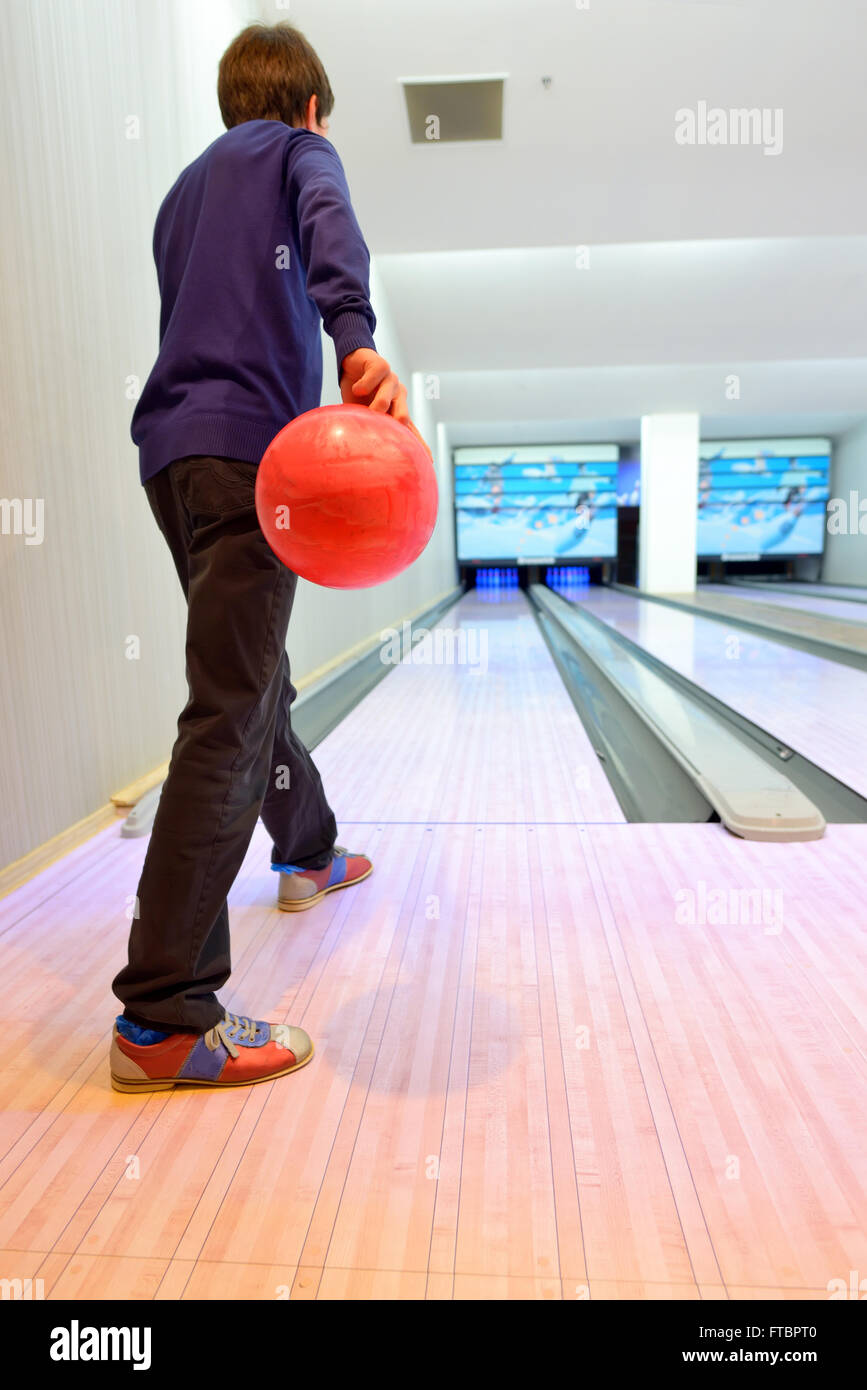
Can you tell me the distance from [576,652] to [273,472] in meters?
4.66

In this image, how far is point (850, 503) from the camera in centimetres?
1071

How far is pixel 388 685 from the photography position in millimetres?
3971

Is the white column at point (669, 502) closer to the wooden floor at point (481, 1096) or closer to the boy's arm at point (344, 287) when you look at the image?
the wooden floor at point (481, 1096)

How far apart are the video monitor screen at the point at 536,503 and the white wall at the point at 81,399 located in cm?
926

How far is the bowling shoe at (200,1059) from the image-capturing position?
96 centimetres

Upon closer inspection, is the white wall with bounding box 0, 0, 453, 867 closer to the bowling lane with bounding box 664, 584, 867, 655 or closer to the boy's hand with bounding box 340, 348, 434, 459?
the boy's hand with bounding box 340, 348, 434, 459

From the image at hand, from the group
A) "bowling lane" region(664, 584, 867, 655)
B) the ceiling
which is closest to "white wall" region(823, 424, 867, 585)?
"bowling lane" region(664, 584, 867, 655)

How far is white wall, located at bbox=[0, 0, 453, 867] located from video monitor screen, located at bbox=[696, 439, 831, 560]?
32.2 feet

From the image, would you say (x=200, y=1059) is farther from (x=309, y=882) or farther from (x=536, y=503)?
(x=536, y=503)

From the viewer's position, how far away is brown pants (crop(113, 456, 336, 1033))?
945mm

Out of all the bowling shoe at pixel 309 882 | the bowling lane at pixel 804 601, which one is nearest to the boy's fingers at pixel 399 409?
the bowling shoe at pixel 309 882

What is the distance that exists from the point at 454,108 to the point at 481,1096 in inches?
156

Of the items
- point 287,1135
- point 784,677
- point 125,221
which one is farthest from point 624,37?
point 287,1135
